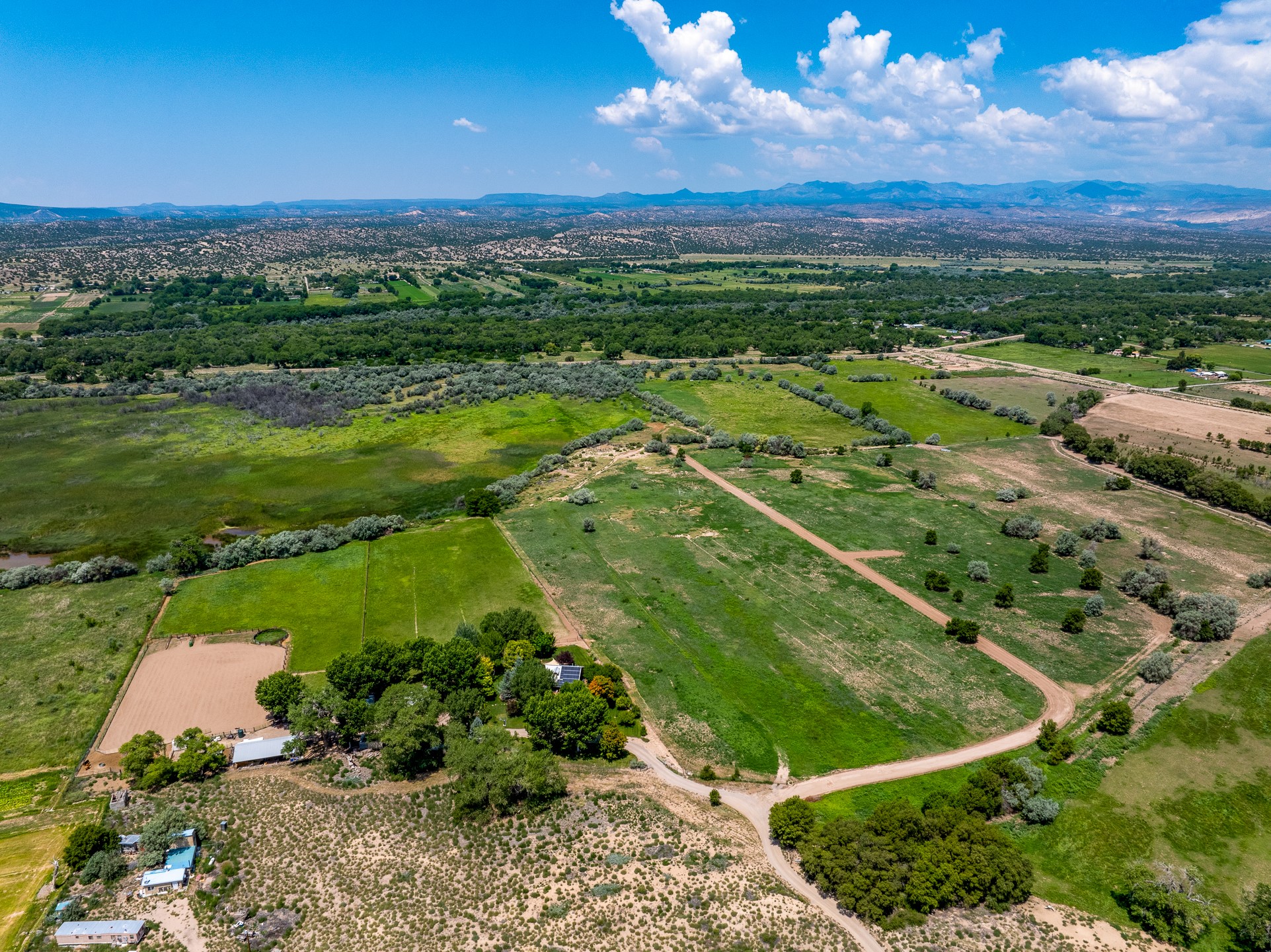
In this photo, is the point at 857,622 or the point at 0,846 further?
the point at 857,622


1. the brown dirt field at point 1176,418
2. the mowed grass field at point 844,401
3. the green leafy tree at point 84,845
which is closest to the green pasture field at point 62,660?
the green leafy tree at point 84,845

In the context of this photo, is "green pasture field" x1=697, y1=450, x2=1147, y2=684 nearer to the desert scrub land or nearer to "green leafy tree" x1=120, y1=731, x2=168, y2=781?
the desert scrub land

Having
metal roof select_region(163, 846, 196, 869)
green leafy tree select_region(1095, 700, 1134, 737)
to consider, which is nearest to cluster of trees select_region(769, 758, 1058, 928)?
green leafy tree select_region(1095, 700, 1134, 737)

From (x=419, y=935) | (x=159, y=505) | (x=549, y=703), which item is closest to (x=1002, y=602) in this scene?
(x=549, y=703)

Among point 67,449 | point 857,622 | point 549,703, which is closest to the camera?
point 549,703

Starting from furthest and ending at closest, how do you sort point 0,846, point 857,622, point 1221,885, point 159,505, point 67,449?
→ point 67,449 < point 159,505 < point 857,622 < point 0,846 < point 1221,885

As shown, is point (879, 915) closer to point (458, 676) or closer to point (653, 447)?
point (458, 676)

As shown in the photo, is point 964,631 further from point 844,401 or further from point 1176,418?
point 1176,418
